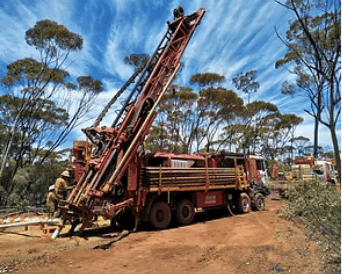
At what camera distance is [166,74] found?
34.9ft

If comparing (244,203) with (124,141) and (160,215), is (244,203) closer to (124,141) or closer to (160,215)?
(160,215)

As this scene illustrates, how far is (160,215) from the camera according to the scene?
9.58m

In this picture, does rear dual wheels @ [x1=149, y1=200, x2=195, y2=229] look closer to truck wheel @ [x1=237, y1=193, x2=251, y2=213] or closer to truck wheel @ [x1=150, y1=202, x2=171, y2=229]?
truck wheel @ [x1=150, y1=202, x2=171, y2=229]

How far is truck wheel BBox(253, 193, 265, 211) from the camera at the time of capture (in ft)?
45.3

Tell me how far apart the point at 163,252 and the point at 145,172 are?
3252 millimetres

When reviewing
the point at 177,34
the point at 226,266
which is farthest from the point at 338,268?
the point at 177,34

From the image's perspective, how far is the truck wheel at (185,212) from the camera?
10.1 meters

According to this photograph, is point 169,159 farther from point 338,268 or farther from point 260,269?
point 338,268

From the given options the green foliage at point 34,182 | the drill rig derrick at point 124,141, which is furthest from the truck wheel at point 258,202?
the green foliage at point 34,182

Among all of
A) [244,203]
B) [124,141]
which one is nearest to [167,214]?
[124,141]

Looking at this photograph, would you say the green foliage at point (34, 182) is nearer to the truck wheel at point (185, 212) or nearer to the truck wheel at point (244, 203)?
the truck wheel at point (185, 212)

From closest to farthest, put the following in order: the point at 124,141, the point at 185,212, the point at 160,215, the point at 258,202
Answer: the point at 124,141 → the point at 160,215 → the point at 185,212 → the point at 258,202

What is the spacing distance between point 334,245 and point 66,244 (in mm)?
6178

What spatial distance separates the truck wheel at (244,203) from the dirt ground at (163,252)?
4084mm
